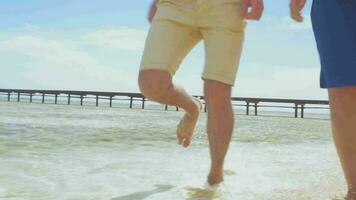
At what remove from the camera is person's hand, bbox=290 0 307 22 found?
259 centimetres

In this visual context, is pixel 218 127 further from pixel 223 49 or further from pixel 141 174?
pixel 141 174

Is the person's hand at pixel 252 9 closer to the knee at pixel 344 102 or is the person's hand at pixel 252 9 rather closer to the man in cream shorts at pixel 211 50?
the man in cream shorts at pixel 211 50

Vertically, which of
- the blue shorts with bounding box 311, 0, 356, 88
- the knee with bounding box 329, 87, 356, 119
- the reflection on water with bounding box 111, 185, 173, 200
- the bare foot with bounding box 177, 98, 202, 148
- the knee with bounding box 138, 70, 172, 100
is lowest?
the reflection on water with bounding box 111, 185, 173, 200

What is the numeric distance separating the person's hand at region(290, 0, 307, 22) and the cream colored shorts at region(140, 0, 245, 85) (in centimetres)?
31

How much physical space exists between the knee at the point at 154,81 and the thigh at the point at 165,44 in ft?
0.10

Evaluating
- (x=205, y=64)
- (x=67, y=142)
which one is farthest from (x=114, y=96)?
(x=205, y=64)

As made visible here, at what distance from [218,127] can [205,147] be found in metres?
2.27

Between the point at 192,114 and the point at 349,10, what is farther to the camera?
the point at 192,114

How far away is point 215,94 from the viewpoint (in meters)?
2.78

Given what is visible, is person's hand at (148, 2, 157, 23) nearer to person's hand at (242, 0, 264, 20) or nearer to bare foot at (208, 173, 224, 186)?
person's hand at (242, 0, 264, 20)

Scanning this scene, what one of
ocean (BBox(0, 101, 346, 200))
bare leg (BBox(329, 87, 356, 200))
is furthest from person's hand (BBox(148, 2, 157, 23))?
bare leg (BBox(329, 87, 356, 200))

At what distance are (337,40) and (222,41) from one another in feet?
2.23

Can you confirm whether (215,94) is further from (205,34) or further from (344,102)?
(344,102)

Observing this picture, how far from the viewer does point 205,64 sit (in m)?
2.81
